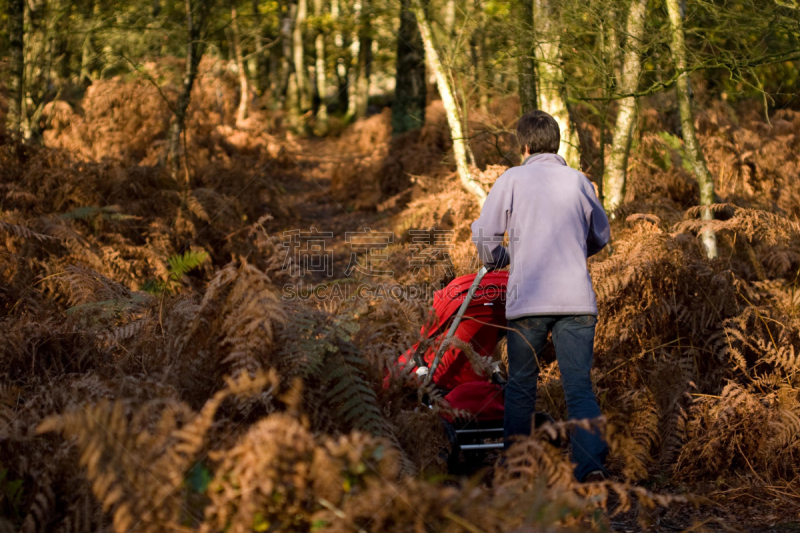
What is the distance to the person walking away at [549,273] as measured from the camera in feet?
11.8

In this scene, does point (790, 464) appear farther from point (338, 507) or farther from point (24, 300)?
point (24, 300)

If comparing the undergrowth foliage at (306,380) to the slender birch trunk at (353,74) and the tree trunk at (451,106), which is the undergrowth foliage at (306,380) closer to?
the tree trunk at (451,106)

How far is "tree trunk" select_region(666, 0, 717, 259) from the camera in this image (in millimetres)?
6324

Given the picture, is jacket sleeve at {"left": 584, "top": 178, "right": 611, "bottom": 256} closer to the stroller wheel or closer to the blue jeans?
the blue jeans

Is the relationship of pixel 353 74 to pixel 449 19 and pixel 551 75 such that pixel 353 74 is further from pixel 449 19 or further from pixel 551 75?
pixel 551 75

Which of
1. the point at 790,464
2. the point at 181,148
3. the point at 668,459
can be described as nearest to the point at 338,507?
the point at 668,459

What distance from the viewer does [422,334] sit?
4031 millimetres

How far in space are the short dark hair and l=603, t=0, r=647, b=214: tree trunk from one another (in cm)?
307

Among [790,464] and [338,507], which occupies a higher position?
[338,507]

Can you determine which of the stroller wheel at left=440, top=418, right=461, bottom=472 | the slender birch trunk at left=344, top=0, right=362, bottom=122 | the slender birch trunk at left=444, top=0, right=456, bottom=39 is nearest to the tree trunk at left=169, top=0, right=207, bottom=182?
the slender birch trunk at left=444, top=0, right=456, bottom=39

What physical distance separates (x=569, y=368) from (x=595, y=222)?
84 centimetres

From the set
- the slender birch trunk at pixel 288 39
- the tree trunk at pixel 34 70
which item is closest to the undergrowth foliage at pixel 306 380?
the tree trunk at pixel 34 70

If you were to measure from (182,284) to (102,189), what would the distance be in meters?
2.16

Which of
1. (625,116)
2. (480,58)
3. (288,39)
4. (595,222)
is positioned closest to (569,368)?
(595,222)
